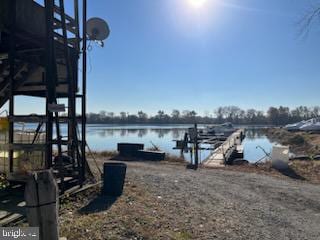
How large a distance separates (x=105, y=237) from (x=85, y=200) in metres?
2.26

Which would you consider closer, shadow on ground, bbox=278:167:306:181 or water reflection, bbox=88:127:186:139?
shadow on ground, bbox=278:167:306:181

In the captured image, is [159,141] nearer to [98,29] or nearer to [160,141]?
[160,141]

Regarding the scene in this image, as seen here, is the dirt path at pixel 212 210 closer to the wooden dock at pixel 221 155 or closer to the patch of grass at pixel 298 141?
the wooden dock at pixel 221 155

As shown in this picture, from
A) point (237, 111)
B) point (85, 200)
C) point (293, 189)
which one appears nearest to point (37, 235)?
point (85, 200)

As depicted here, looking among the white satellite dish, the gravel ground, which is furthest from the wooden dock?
the white satellite dish

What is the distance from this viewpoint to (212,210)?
22.8 feet

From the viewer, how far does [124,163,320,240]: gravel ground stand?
584 centimetres

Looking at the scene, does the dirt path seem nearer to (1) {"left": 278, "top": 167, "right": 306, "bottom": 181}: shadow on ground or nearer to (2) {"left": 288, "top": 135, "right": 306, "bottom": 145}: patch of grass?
(1) {"left": 278, "top": 167, "right": 306, "bottom": 181}: shadow on ground

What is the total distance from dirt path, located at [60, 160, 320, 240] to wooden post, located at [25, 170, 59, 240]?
1927mm

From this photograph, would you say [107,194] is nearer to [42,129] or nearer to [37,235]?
[42,129]

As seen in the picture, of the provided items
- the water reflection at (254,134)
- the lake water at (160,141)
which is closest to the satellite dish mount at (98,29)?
the lake water at (160,141)

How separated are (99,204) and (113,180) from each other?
3.03ft

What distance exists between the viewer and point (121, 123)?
123 m

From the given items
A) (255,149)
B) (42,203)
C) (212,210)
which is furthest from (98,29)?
(255,149)
